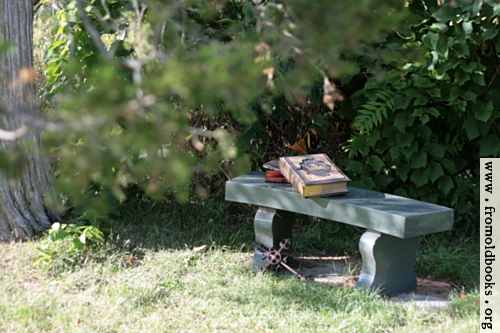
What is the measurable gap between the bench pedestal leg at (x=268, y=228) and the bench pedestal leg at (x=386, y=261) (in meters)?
0.60

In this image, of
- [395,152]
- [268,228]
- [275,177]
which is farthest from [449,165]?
[268,228]

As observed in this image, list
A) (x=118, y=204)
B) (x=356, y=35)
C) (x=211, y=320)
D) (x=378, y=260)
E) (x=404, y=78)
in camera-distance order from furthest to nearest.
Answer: (x=118, y=204) < (x=404, y=78) < (x=378, y=260) < (x=211, y=320) < (x=356, y=35)

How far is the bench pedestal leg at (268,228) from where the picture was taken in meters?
3.27

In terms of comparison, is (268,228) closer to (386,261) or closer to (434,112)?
(386,261)

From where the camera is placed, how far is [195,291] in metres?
3.01

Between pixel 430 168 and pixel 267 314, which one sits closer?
pixel 267 314

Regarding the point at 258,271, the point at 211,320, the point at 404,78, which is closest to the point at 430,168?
the point at 404,78

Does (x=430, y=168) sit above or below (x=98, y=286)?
above

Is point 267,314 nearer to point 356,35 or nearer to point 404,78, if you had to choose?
point 356,35

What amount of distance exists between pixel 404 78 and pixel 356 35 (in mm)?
1735

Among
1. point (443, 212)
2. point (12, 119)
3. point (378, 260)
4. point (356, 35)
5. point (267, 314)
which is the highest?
point (356, 35)

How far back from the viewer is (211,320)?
266 cm

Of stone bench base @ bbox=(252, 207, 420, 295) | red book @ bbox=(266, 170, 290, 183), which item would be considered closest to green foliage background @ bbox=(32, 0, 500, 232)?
red book @ bbox=(266, 170, 290, 183)

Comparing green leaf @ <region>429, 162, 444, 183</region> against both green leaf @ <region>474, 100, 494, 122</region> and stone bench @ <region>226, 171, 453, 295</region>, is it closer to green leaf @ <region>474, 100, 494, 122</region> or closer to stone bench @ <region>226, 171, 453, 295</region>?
green leaf @ <region>474, 100, 494, 122</region>
